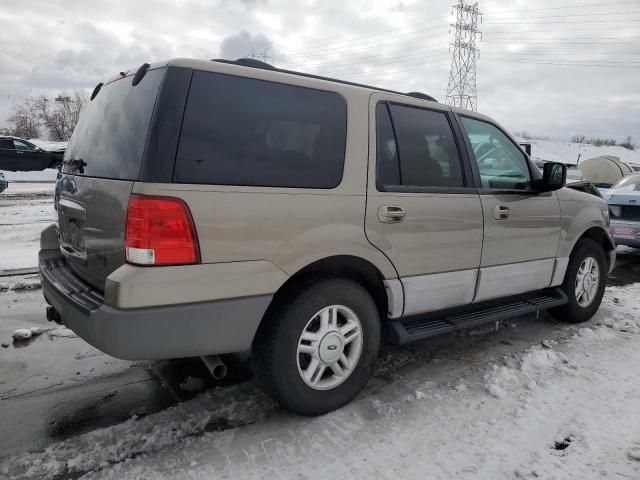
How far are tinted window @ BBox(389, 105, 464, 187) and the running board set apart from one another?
0.94 meters

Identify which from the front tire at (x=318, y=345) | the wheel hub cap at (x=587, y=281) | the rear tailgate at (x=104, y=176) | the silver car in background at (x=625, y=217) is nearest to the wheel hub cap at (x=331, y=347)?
the front tire at (x=318, y=345)

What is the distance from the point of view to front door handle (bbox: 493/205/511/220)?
3.70 m

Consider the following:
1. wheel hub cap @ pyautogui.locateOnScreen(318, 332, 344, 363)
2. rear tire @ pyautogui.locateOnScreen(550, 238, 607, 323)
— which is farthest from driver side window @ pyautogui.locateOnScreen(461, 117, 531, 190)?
wheel hub cap @ pyautogui.locateOnScreen(318, 332, 344, 363)

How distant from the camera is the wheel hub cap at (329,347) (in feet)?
9.18

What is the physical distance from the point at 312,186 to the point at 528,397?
1.97 metres

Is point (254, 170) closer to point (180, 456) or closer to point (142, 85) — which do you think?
point (142, 85)

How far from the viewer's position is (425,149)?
11.1 ft

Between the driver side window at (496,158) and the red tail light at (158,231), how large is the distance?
2.36m

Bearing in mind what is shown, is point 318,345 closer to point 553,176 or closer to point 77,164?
point 77,164

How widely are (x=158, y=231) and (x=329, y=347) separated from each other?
119 centimetres

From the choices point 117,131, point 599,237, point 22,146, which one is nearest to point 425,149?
point 117,131

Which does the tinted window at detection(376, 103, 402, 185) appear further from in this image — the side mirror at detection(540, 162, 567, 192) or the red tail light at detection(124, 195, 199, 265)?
the side mirror at detection(540, 162, 567, 192)

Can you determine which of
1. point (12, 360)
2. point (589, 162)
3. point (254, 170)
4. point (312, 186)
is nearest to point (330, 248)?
point (312, 186)

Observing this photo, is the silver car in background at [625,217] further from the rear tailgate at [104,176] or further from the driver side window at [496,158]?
the rear tailgate at [104,176]
